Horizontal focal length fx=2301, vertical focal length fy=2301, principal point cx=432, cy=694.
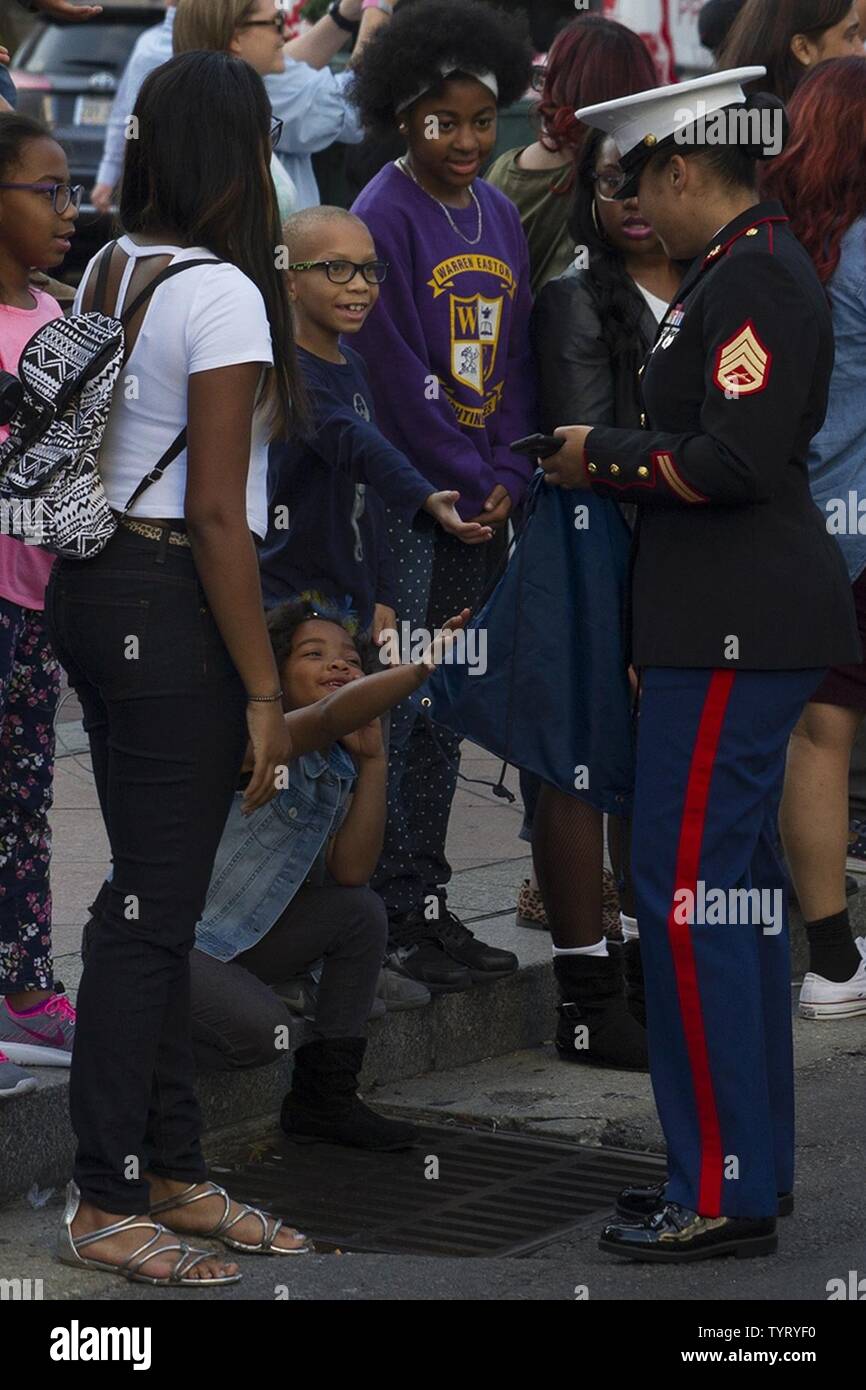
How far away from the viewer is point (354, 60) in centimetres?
546

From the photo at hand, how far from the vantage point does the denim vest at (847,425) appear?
5.30 meters

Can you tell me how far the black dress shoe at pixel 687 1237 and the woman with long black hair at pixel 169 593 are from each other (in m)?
0.71

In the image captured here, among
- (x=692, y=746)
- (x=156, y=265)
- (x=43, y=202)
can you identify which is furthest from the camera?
(x=43, y=202)

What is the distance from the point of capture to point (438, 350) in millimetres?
5164

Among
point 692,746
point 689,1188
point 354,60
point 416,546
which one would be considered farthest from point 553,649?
point 354,60

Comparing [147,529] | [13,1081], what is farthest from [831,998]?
[147,529]

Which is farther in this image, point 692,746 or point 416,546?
point 416,546

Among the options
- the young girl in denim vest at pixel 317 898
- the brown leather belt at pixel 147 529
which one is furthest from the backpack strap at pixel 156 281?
the young girl in denim vest at pixel 317 898

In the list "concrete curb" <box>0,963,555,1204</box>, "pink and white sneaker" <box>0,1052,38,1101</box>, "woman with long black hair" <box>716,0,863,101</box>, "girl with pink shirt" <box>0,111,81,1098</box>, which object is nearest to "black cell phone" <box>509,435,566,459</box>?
"girl with pink shirt" <box>0,111,81,1098</box>

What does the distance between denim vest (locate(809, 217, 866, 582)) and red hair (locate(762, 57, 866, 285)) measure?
0.05m

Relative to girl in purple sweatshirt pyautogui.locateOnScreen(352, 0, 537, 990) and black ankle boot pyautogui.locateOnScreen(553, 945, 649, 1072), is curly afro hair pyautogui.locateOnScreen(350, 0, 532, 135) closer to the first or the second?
girl in purple sweatshirt pyautogui.locateOnScreen(352, 0, 537, 990)

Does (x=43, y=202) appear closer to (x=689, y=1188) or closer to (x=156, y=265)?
(x=156, y=265)

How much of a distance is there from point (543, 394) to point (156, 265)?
1.73 metres

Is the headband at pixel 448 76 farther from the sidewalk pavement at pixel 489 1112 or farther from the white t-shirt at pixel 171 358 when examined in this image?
the sidewalk pavement at pixel 489 1112
